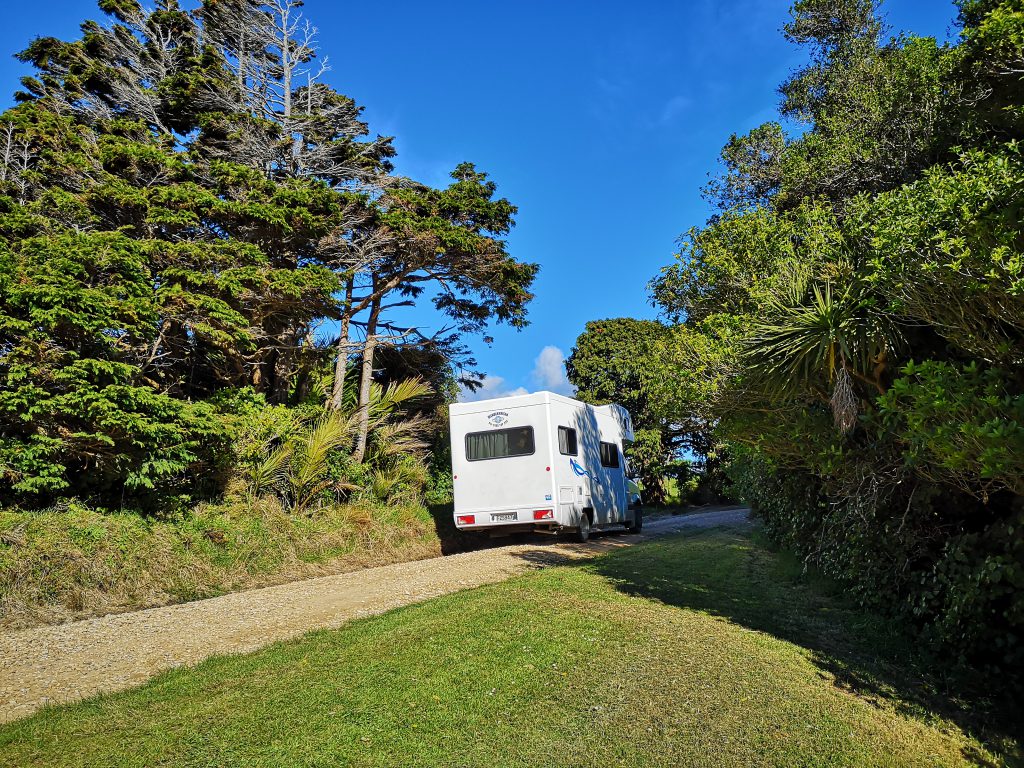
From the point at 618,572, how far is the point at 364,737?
→ 5093mm

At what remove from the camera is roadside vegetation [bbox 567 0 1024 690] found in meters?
4.36

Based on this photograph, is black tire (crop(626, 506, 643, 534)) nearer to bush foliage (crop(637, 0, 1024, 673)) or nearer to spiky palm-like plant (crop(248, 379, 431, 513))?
spiky palm-like plant (crop(248, 379, 431, 513))

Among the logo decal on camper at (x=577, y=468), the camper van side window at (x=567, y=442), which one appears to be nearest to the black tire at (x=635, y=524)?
the logo decal on camper at (x=577, y=468)

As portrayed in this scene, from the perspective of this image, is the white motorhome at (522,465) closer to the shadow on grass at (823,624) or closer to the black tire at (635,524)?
the shadow on grass at (823,624)

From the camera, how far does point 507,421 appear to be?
12938 mm

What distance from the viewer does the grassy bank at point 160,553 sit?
7.73 metres

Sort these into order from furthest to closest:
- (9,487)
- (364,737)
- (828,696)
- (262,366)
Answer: (262,366)
(9,487)
(828,696)
(364,737)

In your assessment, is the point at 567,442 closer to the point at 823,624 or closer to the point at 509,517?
the point at 509,517

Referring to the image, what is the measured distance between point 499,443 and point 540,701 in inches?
350

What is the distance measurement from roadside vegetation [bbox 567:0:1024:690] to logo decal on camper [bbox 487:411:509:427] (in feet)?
14.1

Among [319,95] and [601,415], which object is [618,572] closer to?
[601,415]

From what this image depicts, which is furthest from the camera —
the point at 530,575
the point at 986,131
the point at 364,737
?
the point at 530,575

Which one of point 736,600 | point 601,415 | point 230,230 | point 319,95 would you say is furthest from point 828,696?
point 319,95

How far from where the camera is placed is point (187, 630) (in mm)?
6340
